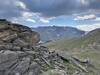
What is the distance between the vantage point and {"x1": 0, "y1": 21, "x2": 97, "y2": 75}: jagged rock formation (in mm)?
53531

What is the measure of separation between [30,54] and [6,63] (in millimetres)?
8812

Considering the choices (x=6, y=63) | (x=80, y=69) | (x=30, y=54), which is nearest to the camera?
(x=6, y=63)

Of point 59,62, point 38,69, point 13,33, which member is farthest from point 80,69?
point 13,33

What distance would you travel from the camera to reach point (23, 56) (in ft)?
188

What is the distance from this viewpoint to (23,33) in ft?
205

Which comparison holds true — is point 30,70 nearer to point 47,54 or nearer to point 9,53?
point 9,53

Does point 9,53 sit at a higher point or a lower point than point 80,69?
higher

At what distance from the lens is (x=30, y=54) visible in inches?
2371

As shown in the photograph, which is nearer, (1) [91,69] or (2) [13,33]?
(2) [13,33]

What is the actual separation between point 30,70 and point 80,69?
62.8 ft

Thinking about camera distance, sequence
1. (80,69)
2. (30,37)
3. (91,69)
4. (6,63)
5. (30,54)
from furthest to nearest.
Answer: (91,69) < (80,69) < (30,37) < (30,54) < (6,63)

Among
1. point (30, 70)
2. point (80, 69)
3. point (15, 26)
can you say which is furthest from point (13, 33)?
point (80, 69)

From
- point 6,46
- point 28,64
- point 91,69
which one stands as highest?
point 6,46

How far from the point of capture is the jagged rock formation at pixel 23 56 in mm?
53531
